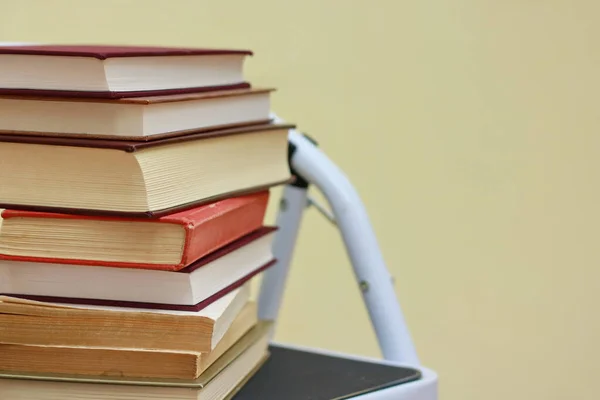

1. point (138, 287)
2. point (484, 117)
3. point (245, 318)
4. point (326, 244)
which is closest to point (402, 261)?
point (326, 244)

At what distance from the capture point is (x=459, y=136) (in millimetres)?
1280

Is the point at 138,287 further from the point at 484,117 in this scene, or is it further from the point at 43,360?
the point at 484,117

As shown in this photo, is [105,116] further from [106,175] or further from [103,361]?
[103,361]

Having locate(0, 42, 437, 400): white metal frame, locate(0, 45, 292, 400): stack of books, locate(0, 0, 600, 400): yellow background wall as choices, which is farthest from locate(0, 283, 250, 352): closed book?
locate(0, 0, 600, 400): yellow background wall

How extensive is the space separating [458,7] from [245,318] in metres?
0.75

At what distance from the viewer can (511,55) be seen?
4.11 ft

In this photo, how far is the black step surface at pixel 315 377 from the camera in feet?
2.03

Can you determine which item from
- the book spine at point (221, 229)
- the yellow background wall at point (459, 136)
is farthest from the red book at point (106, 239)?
the yellow background wall at point (459, 136)

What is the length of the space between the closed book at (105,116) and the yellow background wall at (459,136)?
0.72 m

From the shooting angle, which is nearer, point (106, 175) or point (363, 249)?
point (106, 175)

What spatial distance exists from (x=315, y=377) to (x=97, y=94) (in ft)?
0.92

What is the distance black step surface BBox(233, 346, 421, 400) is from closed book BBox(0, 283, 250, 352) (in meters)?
0.09

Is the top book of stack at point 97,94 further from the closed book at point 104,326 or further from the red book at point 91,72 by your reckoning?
the closed book at point 104,326

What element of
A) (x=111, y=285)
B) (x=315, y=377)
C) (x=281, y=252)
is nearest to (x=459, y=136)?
(x=281, y=252)
